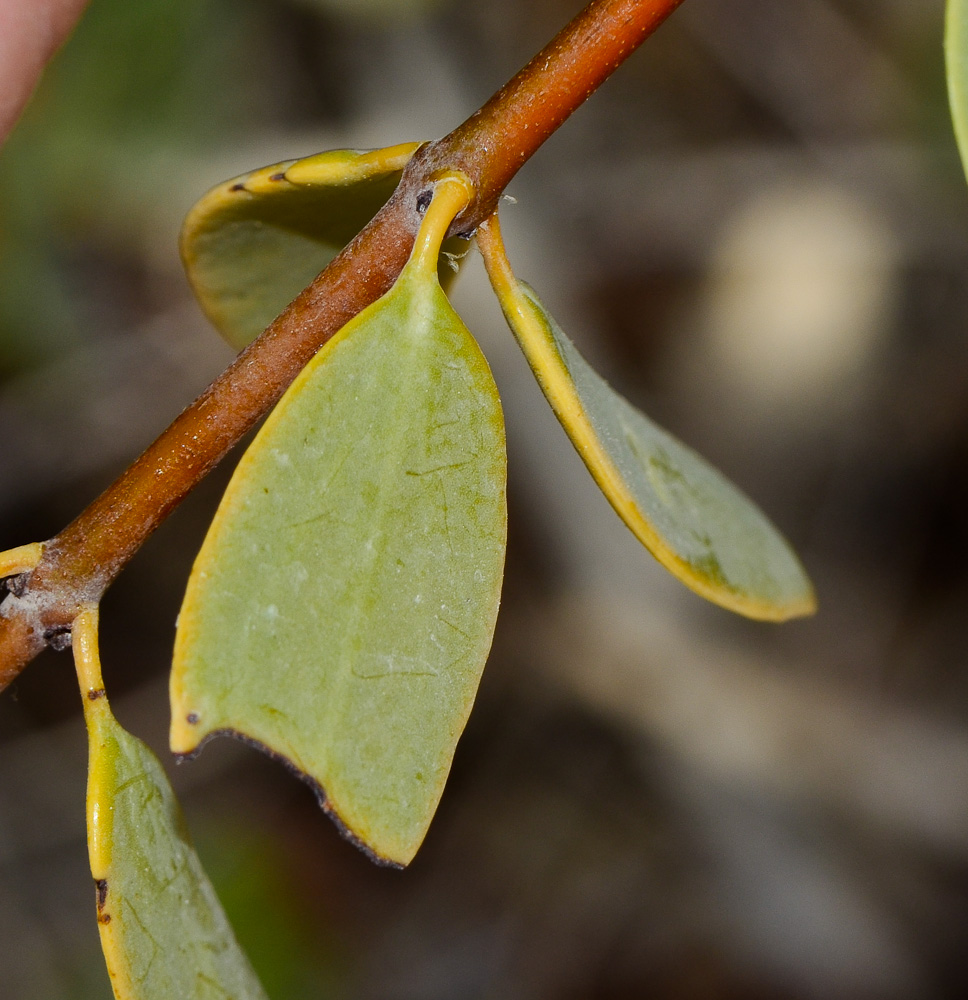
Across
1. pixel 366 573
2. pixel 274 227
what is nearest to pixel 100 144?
pixel 274 227

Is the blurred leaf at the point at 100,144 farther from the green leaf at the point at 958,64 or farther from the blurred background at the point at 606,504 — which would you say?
the green leaf at the point at 958,64

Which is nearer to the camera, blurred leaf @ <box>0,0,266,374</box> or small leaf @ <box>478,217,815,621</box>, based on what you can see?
small leaf @ <box>478,217,815,621</box>

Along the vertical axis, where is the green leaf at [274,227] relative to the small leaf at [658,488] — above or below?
above

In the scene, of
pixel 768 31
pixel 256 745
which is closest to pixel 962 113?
pixel 256 745

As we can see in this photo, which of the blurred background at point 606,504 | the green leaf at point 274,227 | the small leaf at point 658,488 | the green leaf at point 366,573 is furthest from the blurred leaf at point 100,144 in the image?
the green leaf at point 366,573

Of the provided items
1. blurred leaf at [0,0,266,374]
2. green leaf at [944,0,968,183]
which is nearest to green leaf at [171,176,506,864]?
green leaf at [944,0,968,183]

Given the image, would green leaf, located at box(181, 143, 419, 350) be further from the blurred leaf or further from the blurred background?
the blurred leaf
